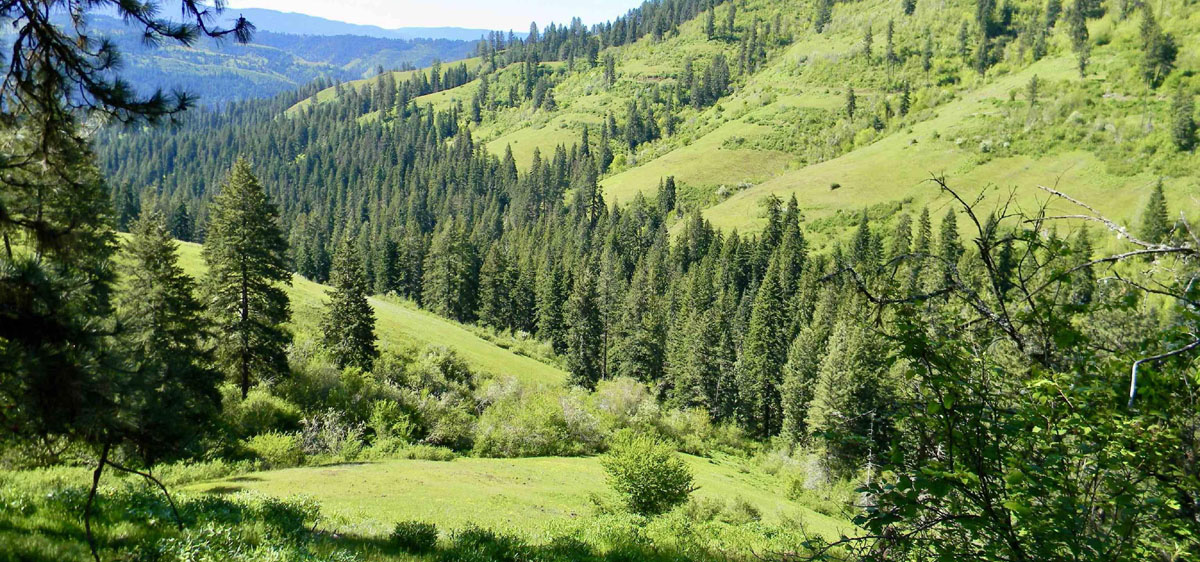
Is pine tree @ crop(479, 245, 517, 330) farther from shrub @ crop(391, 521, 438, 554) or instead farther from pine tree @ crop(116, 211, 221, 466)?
shrub @ crop(391, 521, 438, 554)

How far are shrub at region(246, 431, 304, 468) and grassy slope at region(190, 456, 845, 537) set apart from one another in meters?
1.69

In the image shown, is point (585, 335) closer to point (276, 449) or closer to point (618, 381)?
point (618, 381)

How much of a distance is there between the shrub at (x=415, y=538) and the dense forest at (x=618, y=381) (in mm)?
51

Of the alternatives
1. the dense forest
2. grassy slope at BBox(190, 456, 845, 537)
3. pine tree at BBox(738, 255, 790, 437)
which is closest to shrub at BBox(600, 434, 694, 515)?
the dense forest

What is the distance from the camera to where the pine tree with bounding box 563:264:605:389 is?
61.9 meters

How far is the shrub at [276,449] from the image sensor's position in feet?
69.1

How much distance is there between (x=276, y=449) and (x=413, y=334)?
82.3 feet

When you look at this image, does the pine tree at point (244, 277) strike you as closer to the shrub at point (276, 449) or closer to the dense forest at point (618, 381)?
the dense forest at point (618, 381)

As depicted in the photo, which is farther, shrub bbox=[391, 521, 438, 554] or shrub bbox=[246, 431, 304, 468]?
shrub bbox=[246, 431, 304, 468]

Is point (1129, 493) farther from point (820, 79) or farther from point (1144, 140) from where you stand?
point (820, 79)

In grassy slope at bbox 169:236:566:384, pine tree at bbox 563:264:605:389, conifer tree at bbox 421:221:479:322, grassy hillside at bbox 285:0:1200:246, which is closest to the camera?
grassy slope at bbox 169:236:566:384

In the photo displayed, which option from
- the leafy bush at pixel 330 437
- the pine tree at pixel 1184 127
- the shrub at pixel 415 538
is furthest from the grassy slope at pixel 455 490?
the pine tree at pixel 1184 127

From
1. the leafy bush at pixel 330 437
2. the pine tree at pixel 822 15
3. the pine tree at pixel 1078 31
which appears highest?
the pine tree at pixel 822 15

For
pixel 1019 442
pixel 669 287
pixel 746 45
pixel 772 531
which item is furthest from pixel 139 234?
pixel 746 45
